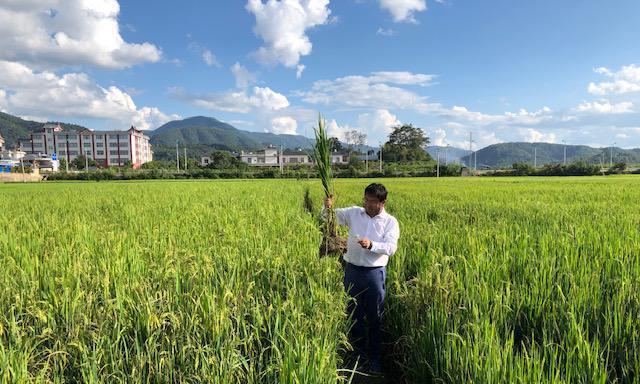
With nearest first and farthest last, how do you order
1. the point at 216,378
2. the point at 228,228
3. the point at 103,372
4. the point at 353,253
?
the point at 216,378 → the point at 103,372 → the point at 353,253 → the point at 228,228

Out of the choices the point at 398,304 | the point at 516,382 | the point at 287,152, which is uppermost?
the point at 287,152

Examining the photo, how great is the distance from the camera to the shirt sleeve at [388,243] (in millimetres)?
2947

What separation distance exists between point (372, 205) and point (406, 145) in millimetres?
91163

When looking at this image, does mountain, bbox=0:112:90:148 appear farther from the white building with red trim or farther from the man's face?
the man's face

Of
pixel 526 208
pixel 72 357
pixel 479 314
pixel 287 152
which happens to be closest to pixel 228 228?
pixel 72 357

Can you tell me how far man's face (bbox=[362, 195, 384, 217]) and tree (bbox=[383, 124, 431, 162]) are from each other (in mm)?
85170

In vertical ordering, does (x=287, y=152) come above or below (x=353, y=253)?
above

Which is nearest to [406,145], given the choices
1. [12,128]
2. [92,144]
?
[92,144]

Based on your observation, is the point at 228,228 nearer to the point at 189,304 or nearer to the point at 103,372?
the point at 189,304

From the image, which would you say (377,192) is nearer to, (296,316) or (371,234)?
(371,234)

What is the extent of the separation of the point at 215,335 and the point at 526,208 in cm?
879

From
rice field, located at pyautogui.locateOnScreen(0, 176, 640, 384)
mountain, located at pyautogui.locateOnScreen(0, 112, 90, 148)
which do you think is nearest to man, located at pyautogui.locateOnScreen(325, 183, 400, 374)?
rice field, located at pyautogui.locateOnScreen(0, 176, 640, 384)

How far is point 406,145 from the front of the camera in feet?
299

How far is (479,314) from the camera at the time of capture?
264 cm
